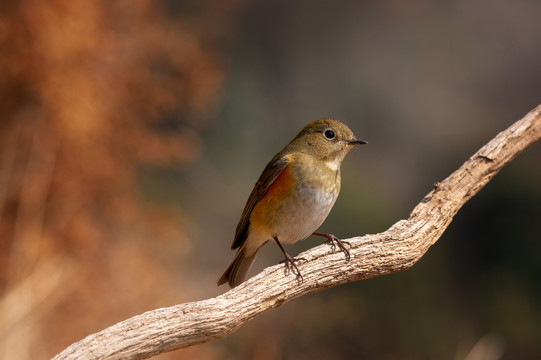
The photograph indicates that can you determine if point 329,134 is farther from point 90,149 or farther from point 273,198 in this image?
point 90,149

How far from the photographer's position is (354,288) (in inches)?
262

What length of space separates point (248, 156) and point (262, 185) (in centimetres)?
439

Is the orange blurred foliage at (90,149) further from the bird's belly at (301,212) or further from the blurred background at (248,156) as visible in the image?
the bird's belly at (301,212)

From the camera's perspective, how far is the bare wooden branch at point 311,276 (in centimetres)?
238

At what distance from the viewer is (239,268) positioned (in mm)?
3479

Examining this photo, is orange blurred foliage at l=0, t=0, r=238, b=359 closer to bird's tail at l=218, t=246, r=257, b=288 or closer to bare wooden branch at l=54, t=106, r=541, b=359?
bird's tail at l=218, t=246, r=257, b=288

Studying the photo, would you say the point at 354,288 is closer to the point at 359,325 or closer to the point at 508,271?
the point at 359,325

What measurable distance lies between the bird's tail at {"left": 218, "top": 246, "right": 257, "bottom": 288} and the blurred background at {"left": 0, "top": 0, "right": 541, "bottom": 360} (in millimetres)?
1724

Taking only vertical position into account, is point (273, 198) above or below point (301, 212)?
above

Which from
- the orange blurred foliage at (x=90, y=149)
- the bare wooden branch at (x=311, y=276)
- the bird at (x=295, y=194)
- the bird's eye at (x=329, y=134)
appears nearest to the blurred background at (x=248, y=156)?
the orange blurred foliage at (x=90, y=149)

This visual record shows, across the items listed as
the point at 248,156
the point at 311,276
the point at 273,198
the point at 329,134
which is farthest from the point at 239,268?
the point at 248,156

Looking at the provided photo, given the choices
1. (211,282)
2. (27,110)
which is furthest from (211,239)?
(27,110)

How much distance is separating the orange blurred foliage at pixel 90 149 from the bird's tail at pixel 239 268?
1715 millimetres

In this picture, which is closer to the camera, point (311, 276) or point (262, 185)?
point (311, 276)
